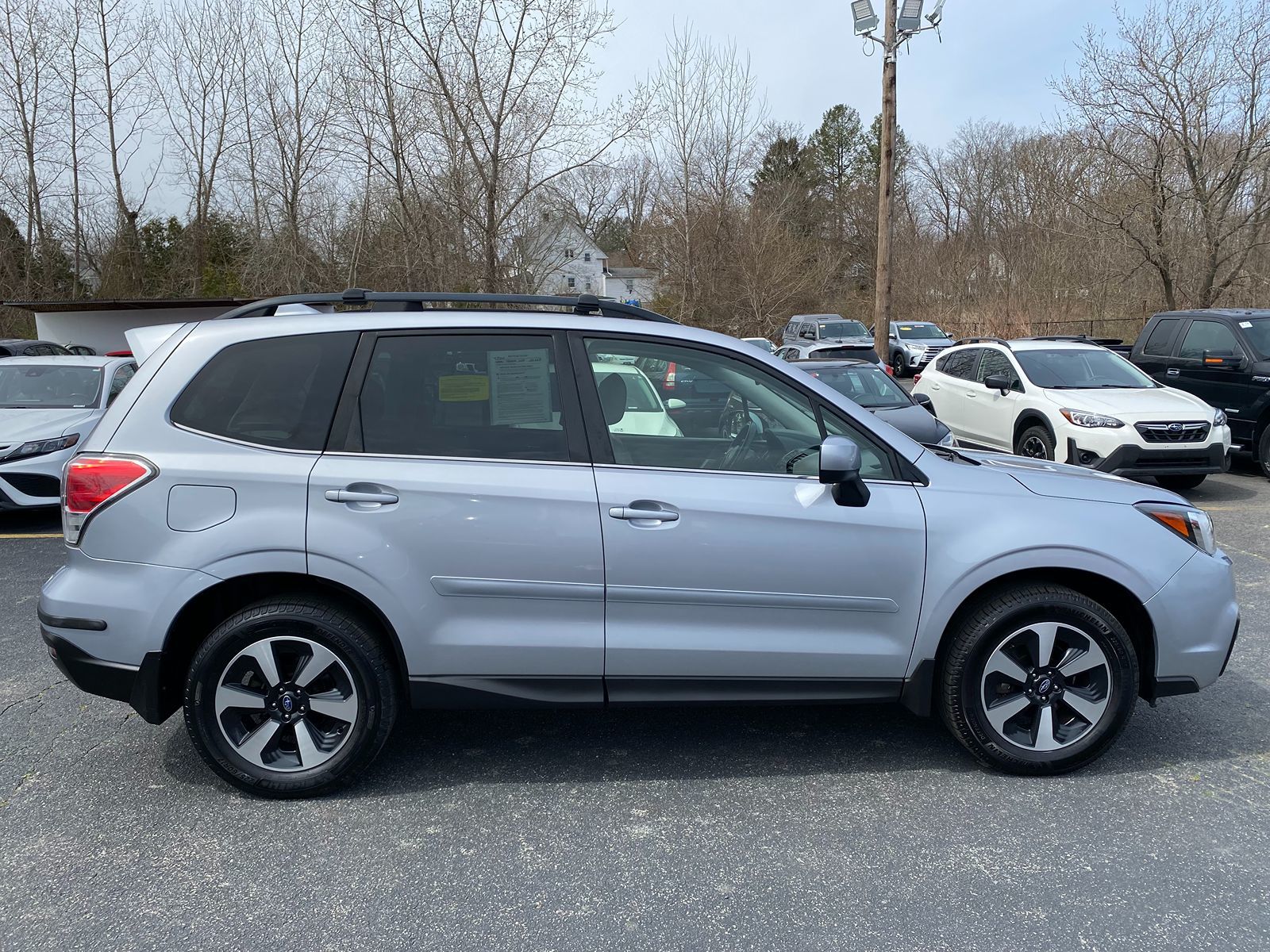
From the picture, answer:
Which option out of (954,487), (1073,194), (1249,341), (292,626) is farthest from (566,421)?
(1073,194)

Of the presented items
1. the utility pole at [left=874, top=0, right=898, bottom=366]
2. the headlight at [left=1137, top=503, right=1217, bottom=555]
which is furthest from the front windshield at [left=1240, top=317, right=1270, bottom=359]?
the headlight at [left=1137, top=503, right=1217, bottom=555]

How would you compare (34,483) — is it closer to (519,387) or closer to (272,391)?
(272,391)

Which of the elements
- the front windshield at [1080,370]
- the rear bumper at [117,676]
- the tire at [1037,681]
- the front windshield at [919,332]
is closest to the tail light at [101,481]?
the rear bumper at [117,676]

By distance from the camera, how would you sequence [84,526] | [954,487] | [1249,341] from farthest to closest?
1. [1249,341]
2. [954,487]
3. [84,526]

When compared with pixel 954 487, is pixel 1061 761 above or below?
below

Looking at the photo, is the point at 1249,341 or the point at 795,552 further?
the point at 1249,341

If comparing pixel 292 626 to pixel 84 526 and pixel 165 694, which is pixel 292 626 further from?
pixel 84 526

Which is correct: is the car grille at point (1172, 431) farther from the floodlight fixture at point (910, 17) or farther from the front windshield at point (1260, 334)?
the floodlight fixture at point (910, 17)

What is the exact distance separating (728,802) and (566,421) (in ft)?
5.17

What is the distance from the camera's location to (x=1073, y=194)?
2209 cm

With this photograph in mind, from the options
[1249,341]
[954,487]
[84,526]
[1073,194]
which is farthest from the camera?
[1073,194]

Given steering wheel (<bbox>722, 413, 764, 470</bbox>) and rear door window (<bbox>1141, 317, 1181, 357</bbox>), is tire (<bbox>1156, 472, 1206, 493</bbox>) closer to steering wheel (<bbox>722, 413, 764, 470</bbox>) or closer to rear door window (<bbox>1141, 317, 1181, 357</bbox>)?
rear door window (<bbox>1141, 317, 1181, 357</bbox>)

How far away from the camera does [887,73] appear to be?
16.6m

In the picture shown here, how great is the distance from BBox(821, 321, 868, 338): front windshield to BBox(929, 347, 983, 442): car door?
11428 mm
